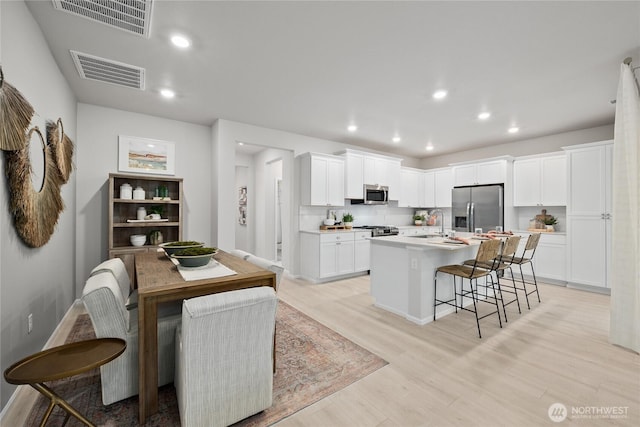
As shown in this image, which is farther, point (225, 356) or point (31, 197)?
point (31, 197)

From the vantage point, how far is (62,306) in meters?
3.08

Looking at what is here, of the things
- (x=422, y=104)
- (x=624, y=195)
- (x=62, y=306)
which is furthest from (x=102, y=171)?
(x=624, y=195)

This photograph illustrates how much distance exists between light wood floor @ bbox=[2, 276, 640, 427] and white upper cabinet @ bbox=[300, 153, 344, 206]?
223 cm

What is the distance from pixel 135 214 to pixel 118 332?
9.46ft

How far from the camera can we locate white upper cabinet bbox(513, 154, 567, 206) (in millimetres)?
4820

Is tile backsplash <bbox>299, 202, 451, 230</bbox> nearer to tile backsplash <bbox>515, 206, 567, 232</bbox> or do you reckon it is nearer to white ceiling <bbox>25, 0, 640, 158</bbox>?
tile backsplash <bbox>515, 206, 567, 232</bbox>

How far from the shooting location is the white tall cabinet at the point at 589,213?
4125 millimetres

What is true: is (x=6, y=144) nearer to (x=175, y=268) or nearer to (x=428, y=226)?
(x=175, y=268)

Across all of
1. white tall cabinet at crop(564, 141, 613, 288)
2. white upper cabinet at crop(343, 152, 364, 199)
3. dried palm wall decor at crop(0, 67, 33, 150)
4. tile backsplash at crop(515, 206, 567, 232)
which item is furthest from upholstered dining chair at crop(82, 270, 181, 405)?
tile backsplash at crop(515, 206, 567, 232)

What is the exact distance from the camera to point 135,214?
410 cm

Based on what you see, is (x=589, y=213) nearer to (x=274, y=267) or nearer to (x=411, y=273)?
(x=411, y=273)

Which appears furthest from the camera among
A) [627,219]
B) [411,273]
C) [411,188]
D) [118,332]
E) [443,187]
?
[411,188]

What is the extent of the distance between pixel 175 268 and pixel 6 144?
1222mm

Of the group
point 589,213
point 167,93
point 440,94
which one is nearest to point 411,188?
point 589,213
